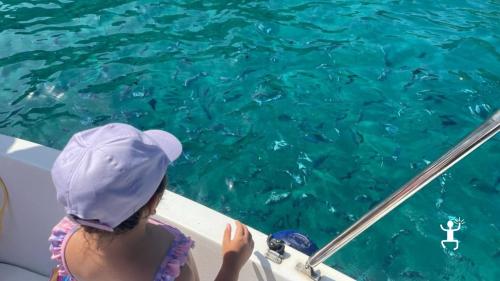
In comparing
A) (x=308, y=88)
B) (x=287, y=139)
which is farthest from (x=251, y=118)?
(x=308, y=88)

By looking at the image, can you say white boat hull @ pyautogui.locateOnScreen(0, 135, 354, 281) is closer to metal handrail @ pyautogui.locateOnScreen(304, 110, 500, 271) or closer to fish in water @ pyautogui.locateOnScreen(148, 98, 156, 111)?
metal handrail @ pyautogui.locateOnScreen(304, 110, 500, 271)

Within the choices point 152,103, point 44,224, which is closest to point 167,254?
point 44,224

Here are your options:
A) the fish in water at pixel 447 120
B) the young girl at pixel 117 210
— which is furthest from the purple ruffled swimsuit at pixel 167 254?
the fish in water at pixel 447 120

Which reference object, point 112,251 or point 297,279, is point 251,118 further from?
point 112,251

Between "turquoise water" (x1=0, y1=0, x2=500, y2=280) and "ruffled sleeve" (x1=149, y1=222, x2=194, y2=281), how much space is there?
1665mm

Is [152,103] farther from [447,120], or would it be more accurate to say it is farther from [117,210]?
[117,210]

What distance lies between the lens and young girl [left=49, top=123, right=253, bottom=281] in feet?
4.71

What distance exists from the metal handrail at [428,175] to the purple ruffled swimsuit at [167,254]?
0.50m

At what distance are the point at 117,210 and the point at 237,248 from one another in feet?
1.91

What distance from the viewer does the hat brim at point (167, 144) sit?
5.41 ft

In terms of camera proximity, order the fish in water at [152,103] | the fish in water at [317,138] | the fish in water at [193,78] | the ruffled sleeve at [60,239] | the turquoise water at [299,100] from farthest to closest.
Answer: the fish in water at [193,78]
the fish in water at [152,103]
the fish in water at [317,138]
the turquoise water at [299,100]
the ruffled sleeve at [60,239]

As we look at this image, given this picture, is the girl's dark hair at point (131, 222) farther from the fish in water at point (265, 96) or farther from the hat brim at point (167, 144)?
the fish in water at point (265, 96)

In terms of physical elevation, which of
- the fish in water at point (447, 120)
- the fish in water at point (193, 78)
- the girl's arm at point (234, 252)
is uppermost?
the girl's arm at point (234, 252)

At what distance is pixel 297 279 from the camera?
200 centimetres
